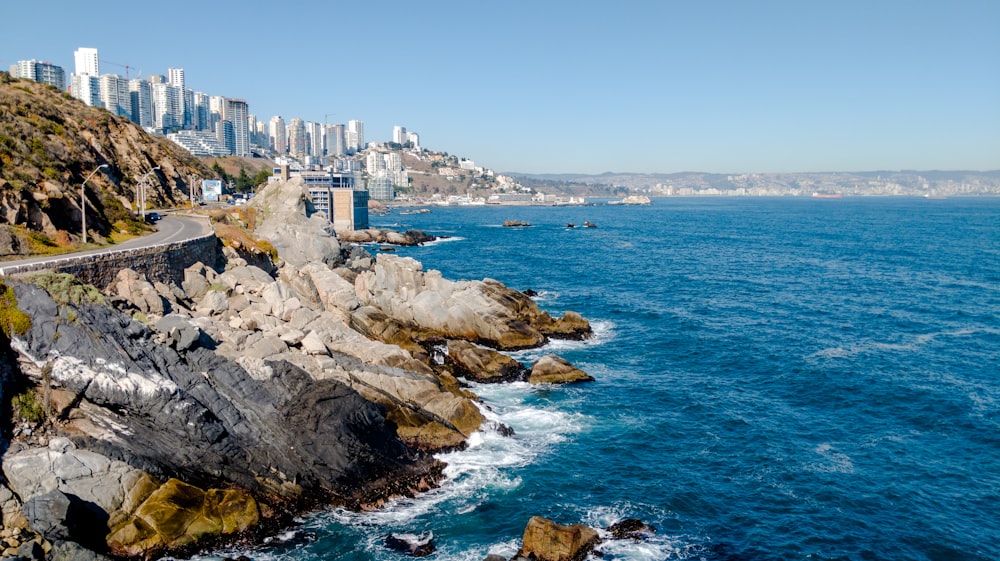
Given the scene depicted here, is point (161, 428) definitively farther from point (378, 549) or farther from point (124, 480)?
point (378, 549)

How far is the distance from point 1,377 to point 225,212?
5135 cm

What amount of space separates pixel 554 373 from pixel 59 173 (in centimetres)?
3617

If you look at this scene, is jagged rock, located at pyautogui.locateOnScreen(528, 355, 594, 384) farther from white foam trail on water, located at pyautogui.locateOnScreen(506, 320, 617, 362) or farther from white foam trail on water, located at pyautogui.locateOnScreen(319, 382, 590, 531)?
white foam trail on water, located at pyautogui.locateOnScreen(506, 320, 617, 362)

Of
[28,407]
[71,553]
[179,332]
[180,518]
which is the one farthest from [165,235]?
[71,553]

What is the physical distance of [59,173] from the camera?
47.4m

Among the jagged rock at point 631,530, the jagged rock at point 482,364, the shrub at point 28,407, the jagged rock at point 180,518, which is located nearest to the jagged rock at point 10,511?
the jagged rock at point 180,518

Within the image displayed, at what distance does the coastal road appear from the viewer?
35081 millimetres

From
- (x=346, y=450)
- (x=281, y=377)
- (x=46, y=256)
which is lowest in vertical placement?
(x=346, y=450)

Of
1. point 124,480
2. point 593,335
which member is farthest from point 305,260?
point 124,480

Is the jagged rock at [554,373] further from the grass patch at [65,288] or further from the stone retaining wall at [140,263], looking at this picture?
the grass patch at [65,288]

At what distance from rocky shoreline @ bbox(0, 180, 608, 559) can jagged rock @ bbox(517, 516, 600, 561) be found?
6.21 m

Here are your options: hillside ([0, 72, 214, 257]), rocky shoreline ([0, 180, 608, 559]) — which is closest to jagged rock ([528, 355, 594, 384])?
rocky shoreline ([0, 180, 608, 559])

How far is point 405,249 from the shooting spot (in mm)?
110438

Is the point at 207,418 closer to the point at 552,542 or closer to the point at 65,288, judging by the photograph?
the point at 65,288
